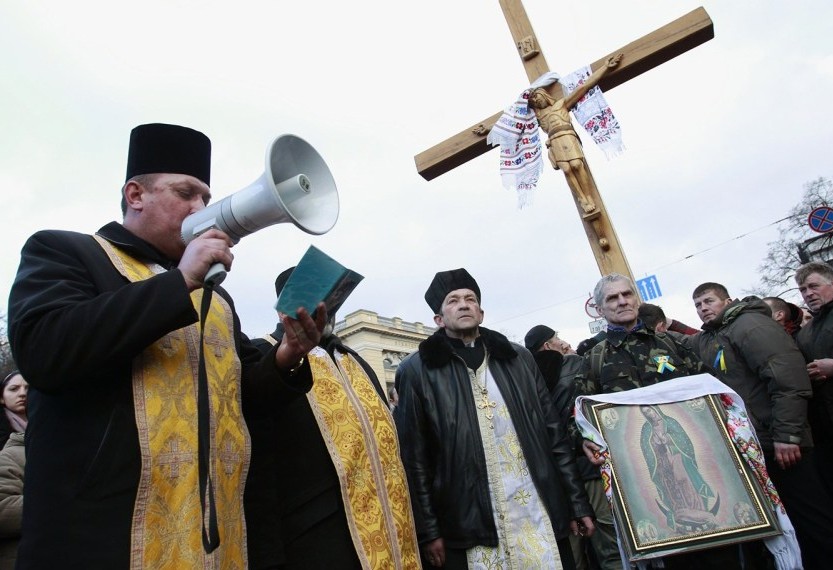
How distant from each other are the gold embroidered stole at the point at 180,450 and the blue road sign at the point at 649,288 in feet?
33.1

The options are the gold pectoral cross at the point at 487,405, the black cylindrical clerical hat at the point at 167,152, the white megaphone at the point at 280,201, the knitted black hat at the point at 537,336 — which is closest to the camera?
the white megaphone at the point at 280,201

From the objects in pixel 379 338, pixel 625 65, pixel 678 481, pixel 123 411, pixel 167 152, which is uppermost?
pixel 379 338

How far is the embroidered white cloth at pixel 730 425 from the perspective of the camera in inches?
102

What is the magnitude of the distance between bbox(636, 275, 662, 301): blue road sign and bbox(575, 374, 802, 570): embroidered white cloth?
8.24 m

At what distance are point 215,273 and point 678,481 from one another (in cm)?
235

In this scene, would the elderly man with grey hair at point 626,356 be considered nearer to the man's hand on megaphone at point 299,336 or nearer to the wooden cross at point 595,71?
the wooden cross at point 595,71

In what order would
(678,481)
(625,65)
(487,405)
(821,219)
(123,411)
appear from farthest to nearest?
1. (821,219)
2. (625,65)
3. (487,405)
4. (678,481)
5. (123,411)

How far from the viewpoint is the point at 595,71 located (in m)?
5.69

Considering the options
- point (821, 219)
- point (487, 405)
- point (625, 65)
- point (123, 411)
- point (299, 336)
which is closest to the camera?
point (123, 411)

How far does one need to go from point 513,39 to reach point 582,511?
197 inches

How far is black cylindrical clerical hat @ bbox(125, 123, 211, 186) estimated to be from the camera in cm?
209

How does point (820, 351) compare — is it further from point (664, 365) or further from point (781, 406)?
point (664, 365)

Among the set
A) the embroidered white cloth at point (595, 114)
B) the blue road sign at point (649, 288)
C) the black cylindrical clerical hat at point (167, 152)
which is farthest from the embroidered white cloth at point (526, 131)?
the blue road sign at point (649, 288)

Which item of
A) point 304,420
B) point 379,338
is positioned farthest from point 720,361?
point 379,338
